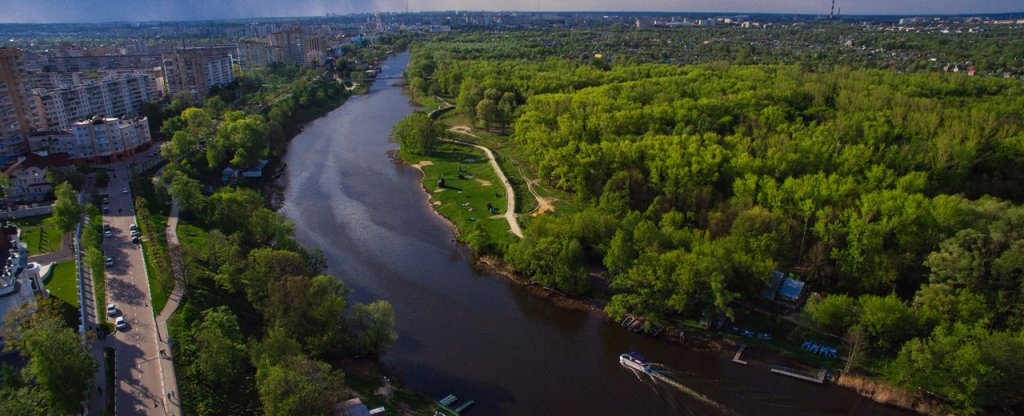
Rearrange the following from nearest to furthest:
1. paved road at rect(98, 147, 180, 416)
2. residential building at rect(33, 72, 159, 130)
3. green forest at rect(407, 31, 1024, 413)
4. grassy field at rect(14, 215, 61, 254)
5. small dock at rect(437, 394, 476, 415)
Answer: paved road at rect(98, 147, 180, 416), small dock at rect(437, 394, 476, 415), green forest at rect(407, 31, 1024, 413), grassy field at rect(14, 215, 61, 254), residential building at rect(33, 72, 159, 130)

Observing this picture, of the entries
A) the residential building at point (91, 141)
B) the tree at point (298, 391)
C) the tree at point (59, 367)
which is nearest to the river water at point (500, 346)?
the tree at point (298, 391)

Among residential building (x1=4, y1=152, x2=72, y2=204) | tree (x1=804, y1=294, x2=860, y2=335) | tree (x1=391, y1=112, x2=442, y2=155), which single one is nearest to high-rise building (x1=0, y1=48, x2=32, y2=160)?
residential building (x1=4, y1=152, x2=72, y2=204)

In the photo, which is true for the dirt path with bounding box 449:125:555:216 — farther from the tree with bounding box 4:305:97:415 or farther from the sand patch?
the tree with bounding box 4:305:97:415

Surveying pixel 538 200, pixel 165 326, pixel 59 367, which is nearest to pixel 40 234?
pixel 165 326

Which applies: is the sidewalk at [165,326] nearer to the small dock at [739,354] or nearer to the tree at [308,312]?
the tree at [308,312]

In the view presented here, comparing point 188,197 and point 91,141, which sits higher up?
point 91,141

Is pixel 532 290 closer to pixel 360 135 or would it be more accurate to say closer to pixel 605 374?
pixel 605 374

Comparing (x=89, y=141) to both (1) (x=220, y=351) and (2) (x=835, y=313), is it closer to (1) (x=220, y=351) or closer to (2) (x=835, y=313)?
(1) (x=220, y=351)
